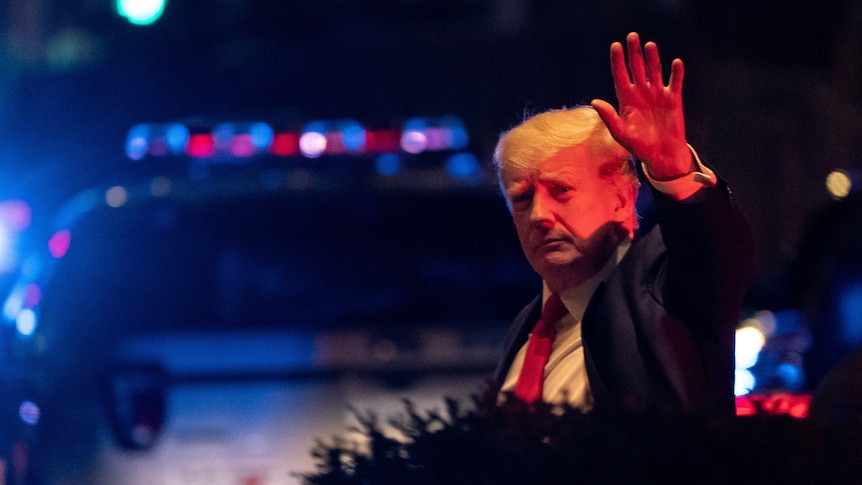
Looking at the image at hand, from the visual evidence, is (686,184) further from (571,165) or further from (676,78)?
(571,165)

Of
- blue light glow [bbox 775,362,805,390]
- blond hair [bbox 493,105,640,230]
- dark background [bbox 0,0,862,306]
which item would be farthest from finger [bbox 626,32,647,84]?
dark background [bbox 0,0,862,306]

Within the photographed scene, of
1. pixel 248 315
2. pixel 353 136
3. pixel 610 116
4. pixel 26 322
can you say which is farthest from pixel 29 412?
pixel 610 116

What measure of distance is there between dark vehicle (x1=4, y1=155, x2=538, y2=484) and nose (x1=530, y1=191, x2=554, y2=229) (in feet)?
5.21

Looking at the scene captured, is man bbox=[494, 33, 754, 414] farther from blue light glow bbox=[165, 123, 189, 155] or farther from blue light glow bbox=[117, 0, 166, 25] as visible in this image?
blue light glow bbox=[117, 0, 166, 25]

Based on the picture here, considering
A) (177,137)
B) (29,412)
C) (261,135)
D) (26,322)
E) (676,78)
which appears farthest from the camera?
(177,137)

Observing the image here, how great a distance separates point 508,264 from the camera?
4.53m

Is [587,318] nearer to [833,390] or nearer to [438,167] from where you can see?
[833,390]

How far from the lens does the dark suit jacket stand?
7.11ft

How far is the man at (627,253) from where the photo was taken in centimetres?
214

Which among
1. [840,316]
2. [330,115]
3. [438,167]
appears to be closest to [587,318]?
[438,167]

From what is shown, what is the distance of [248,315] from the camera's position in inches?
170

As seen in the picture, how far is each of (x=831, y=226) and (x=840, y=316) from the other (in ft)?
2.21

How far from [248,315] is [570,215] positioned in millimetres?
2075

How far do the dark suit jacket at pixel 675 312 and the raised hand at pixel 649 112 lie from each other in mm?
76
